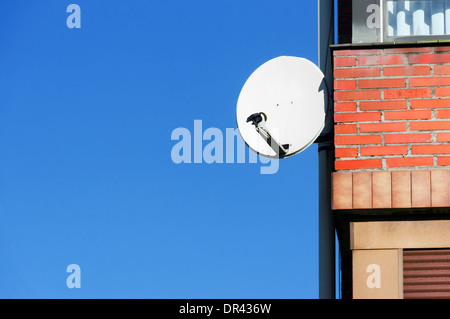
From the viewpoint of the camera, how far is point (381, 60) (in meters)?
7.09

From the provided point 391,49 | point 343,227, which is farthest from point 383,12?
point 343,227

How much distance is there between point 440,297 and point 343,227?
38.2 inches

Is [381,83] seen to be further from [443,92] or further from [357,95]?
→ [443,92]

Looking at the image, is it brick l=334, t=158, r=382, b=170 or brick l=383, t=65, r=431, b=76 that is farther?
brick l=383, t=65, r=431, b=76

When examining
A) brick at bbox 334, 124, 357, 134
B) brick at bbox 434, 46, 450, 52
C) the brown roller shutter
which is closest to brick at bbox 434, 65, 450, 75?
brick at bbox 434, 46, 450, 52

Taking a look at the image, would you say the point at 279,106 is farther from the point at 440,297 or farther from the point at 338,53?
the point at 440,297

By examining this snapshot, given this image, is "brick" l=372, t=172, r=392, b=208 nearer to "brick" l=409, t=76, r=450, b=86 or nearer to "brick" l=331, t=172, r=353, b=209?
"brick" l=331, t=172, r=353, b=209

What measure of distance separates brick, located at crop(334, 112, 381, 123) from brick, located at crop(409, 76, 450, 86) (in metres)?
0.37

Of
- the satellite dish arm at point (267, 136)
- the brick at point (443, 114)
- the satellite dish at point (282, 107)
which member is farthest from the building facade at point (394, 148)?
the satellite dish arm at point (267, 136)

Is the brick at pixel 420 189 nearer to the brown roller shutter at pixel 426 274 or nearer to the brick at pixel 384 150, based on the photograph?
the brick at pixel 384 150

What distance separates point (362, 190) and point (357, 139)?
0.42m

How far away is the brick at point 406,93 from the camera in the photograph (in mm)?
6973

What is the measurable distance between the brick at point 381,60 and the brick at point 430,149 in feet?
2.28

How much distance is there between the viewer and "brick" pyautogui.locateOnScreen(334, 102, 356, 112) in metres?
7.04
